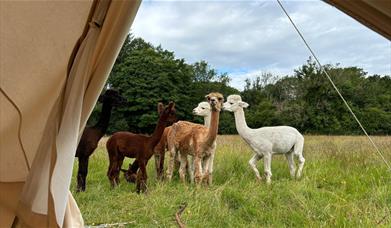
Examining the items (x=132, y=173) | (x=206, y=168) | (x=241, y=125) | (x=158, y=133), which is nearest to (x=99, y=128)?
(x=158, y=133)

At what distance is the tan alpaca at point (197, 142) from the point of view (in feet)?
11.0

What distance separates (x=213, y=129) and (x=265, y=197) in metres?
0.67

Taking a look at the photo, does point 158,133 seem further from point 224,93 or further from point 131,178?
point 224,93

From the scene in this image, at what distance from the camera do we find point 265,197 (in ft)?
9.75

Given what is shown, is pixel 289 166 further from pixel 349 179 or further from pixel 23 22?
pixel 23 22

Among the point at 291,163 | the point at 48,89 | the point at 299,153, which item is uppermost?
the point at 48,89

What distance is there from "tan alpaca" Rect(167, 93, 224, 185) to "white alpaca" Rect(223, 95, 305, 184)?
0.28 meters

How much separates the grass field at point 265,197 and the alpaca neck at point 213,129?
0.36 meters

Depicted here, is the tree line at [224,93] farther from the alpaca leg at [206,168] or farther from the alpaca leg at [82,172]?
the alpaca leg at [206,168]

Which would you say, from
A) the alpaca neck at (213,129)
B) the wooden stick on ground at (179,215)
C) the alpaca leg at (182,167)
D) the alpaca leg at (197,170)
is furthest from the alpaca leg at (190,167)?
the wooden stick on ground at (179,215)

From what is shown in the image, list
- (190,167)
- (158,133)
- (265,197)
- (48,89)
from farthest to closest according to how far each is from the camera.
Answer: (190,167), (158,133), (265,197), (48,89)

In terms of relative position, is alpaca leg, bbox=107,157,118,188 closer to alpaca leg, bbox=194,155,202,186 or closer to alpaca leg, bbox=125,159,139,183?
alpaca leg, bbox=125,159,139,183

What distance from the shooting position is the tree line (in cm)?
396

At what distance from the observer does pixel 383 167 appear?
357cm
